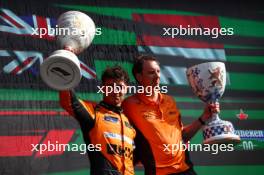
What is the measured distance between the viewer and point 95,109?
303cm

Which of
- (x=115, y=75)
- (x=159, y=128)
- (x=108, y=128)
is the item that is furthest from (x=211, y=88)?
(x=108, y=128)

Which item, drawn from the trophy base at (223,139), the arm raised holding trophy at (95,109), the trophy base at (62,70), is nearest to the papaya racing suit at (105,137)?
the arm raised holding trophy at (95,109)

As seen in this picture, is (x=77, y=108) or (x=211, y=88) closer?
(x=77, y=108)

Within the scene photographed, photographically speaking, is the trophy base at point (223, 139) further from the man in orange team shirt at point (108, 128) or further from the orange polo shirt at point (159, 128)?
the man in orange team shirt at point (108, 128)

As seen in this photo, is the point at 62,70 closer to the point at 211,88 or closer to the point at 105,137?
the point at 105,137

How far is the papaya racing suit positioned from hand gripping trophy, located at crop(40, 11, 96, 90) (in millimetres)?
121

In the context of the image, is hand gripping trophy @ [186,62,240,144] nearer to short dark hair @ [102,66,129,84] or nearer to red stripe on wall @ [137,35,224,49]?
short dark hair @ [102,66,129,84]

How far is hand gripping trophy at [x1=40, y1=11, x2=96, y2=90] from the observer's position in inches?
107

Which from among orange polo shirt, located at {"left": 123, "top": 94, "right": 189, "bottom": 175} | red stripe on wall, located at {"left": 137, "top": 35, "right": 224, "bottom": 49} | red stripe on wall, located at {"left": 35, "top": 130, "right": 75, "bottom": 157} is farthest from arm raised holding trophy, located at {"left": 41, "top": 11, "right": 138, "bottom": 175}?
red stripe on wall, located at {"left": 137, "top": 35, "right": 224, "bottom": 49}

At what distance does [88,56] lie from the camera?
488 cm

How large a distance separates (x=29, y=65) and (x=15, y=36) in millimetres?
289

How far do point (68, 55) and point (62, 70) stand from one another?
82 mm

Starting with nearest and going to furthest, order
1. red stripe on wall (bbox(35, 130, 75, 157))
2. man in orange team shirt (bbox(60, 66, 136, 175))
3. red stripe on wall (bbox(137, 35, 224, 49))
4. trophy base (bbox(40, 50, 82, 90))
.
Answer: trophy base (bbox(40, 50, 82, 90)) → man in orange team shirt (bbox(60, 66, 136, 175)) → red stripe on wall (bbox(35, 130, 75, 157)) → red stripe on wall (bbox(137, 35, 224, 49))

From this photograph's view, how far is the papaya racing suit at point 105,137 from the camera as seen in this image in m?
2.89
